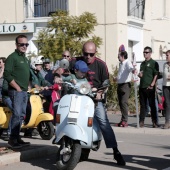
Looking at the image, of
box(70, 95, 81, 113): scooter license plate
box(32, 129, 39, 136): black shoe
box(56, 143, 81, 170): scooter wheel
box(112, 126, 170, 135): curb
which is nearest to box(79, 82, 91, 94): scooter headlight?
box(70, 95, 81, 113): scooter license plate

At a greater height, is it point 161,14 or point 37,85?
point 161,14

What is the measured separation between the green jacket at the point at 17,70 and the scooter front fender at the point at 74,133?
179cm

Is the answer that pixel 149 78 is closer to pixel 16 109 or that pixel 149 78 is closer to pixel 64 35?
pixel 16 109

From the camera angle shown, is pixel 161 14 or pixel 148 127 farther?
pixel 161 14

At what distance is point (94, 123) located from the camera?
357 inches

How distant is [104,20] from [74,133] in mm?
17740

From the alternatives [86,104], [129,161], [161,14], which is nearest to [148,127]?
[129,161]

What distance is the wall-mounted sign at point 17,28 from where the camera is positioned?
88.6ft

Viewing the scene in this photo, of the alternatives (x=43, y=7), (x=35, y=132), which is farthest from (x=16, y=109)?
(x=43, y=7)

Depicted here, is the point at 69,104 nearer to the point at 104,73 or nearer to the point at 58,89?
the point at 104,73

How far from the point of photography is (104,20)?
25.9m

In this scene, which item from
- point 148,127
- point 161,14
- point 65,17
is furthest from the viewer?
point 161,14

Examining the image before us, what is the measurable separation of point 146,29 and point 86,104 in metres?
21.0

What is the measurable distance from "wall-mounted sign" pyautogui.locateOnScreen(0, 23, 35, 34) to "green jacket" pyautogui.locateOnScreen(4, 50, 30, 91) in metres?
16.8
